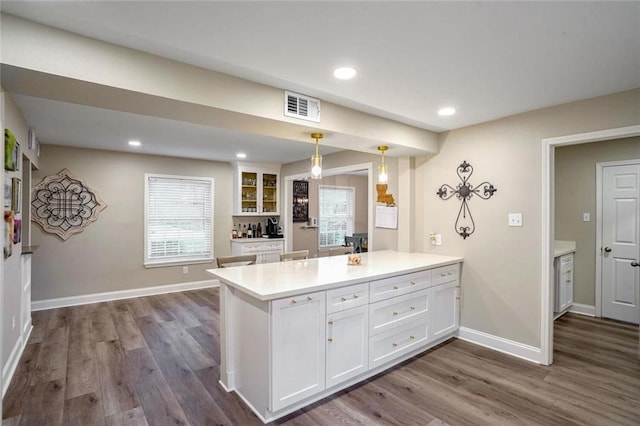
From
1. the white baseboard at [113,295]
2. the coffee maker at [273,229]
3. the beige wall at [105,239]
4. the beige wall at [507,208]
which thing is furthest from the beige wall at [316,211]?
the beige wall at [507,208]

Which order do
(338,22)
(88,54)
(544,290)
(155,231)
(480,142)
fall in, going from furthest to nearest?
(155,231) → (480,142) → (544,290) → (88,54) → (338,22)

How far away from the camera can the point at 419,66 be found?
210cm

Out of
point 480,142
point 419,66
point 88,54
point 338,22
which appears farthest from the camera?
point 480,142

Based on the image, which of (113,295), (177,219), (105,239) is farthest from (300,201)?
(113,295)

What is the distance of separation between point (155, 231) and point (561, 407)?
572 centimetres

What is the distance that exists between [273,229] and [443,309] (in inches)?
153

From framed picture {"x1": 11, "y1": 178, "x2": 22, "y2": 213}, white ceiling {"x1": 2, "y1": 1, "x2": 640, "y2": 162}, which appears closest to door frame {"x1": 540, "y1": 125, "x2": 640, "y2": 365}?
white ceiling {"x1": 2, "y1": 1, "x2": 640, "y2": 162}

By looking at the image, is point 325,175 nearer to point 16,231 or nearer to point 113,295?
point 16,231

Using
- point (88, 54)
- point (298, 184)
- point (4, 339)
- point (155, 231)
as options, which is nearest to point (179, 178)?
point (155, 231)

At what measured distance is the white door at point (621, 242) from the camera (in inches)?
155

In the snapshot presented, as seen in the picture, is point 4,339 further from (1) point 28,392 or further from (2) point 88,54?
(2) point 88,54

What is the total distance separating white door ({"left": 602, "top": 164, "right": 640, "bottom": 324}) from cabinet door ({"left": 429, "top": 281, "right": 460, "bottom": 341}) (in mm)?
2279

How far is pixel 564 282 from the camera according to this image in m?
4.22

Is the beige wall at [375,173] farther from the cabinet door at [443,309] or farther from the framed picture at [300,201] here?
the framed picture at [300,201]
